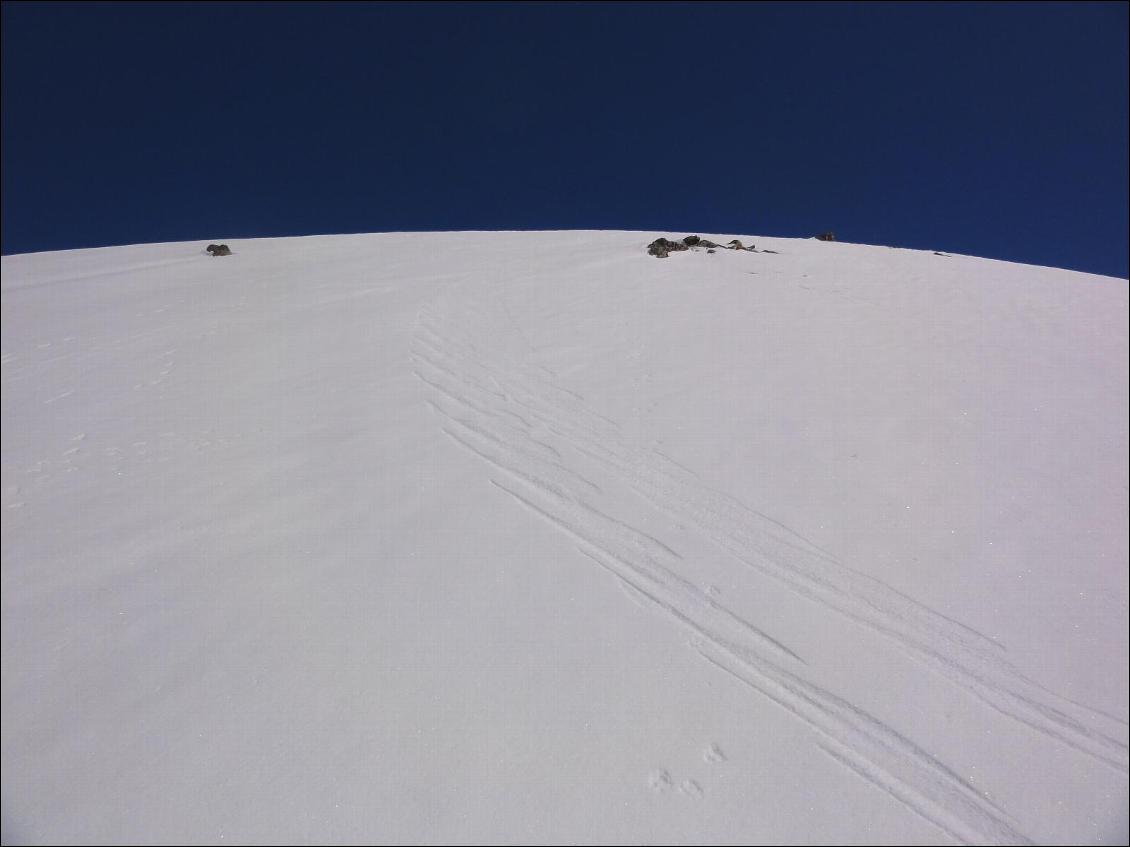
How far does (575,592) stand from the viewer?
3104mm

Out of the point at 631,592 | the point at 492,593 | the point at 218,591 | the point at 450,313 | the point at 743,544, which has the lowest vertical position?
the point at 218,591

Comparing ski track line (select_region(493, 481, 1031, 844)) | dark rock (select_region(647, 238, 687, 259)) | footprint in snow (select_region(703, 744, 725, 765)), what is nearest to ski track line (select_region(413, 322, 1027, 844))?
ski track line (select_region(493, 481, 1031, 844))

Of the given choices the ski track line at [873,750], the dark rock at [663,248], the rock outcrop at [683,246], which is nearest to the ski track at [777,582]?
the ski track line at [873,750]

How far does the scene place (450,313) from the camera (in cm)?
822

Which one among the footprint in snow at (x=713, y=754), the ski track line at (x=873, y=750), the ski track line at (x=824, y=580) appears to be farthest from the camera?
the ski track line at (x=824, y=580)

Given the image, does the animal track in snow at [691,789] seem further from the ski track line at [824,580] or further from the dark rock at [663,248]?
the dark rock at [663,248]

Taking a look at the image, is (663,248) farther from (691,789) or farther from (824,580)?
(691,789)

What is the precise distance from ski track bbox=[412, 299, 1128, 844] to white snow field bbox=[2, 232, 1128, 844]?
0.06 feet

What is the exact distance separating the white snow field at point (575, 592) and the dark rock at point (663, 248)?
15.4ft

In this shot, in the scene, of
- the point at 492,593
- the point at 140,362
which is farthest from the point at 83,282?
the point at 492,593

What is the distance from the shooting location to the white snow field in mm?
2215

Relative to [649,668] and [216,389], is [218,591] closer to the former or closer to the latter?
[649,668]

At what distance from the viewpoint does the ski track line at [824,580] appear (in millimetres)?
2541

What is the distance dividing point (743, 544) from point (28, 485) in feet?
17.5
